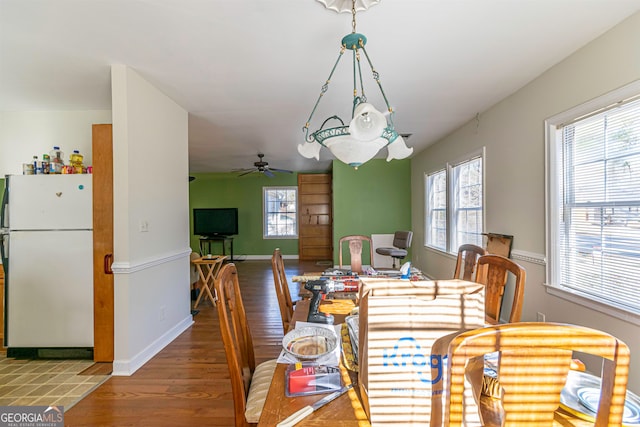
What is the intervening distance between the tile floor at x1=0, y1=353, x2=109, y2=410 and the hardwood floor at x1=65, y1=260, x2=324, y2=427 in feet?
0.44

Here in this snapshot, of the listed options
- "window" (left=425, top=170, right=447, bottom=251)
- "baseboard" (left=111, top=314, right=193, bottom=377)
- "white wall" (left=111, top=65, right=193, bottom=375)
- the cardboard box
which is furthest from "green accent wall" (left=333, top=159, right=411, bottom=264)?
the cardboard box

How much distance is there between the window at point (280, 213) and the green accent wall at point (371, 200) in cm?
219

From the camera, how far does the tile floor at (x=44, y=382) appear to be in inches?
74.7

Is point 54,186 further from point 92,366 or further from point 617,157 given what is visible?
point 617,157

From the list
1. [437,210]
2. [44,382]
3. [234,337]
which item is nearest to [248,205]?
[437,210]

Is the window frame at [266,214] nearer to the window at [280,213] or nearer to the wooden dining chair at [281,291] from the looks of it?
the window at [280,213]

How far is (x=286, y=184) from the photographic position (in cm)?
784

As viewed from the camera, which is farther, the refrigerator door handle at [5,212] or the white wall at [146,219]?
the refrigerator door handle at [5,212]

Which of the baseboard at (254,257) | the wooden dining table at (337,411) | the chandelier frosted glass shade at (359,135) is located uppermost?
the chandelier frosted glass shade at (359,135)

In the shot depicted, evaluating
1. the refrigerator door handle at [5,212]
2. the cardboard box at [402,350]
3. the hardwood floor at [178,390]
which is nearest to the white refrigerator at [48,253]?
the refrigerator door handle at [5,212]

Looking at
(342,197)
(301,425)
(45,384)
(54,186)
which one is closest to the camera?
(301,425)

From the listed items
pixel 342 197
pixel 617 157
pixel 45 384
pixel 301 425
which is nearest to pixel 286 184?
pixel 342 197

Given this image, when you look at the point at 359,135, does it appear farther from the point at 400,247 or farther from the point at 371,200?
the point at 371,200

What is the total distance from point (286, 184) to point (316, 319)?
673 centimetres
